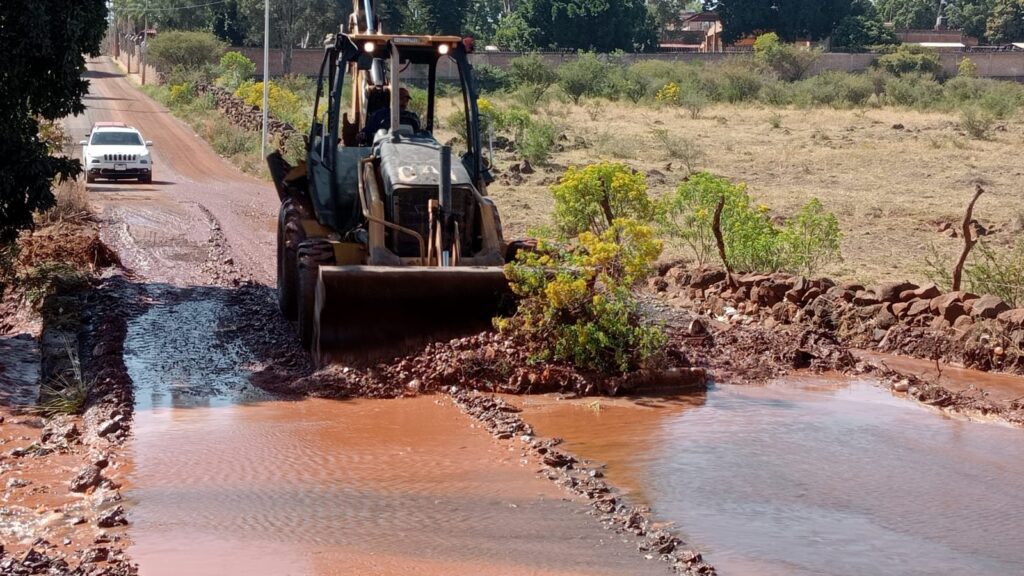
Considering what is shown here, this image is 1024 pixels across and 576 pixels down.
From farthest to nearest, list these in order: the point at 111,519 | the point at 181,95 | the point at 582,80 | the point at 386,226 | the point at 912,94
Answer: the point at 582,80, the point at 912,94, the point at 181,95, the point at 386,226, the point at 111,519

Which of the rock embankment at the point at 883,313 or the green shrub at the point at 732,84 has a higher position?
the green shrub at the point at 732,84

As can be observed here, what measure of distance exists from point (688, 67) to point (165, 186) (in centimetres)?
3968

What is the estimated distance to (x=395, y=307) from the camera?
1082 cm

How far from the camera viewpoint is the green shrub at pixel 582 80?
184 ft

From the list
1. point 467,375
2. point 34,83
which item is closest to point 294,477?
point 467,375

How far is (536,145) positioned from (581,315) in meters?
20.3

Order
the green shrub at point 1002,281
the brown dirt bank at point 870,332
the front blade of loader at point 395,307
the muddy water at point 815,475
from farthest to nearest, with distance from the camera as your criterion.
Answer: the green shrub at point 1002,281 → the brown dirt bank at point 870,332 → the front blade of loader at point 395,307 → the muddy water at point 815,475

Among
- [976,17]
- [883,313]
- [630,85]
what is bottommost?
[883,313]

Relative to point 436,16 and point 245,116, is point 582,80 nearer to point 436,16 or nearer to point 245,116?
point 436,16

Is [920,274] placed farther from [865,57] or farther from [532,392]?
[865,57]

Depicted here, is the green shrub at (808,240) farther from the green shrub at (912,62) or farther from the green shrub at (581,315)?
the green shrub at (912,62)

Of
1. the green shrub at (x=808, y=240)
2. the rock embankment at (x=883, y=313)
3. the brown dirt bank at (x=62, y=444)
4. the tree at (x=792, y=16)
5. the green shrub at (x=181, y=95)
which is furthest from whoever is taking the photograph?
the tree at (x=792, y=16)

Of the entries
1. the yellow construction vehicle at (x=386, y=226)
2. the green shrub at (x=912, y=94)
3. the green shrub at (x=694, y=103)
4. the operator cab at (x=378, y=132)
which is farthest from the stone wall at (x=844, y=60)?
the yellow construction vehicle at (x=386, y=226)

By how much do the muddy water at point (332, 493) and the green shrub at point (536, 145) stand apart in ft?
66.0
